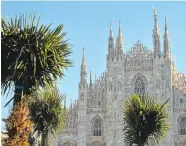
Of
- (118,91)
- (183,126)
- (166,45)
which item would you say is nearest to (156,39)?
(166,45)

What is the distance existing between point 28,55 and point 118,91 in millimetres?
37276

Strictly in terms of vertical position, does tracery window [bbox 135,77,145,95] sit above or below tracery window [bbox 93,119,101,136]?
above

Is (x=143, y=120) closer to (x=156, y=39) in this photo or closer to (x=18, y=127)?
(x=18, y=127)

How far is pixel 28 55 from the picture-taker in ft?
62.5

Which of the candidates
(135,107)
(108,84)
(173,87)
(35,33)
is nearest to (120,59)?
(108,84)

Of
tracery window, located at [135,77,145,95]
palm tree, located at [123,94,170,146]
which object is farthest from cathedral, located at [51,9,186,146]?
palm tree, located at [123,94,170,146]

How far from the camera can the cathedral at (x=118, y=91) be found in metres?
53.7

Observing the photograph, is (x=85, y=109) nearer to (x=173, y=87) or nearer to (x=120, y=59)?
(x=120, y=59)

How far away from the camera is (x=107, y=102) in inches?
2175

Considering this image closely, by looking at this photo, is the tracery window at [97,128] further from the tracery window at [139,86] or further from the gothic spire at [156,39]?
the gothic spire at [156,39]

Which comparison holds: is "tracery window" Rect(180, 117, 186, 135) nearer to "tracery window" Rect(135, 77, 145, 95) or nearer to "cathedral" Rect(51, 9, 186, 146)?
"cathedral" Rect(51, 9, 186, 146)

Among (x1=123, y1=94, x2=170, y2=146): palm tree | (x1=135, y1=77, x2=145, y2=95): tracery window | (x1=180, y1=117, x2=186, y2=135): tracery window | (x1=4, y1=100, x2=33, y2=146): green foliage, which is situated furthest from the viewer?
(x1=135, y1=77, x2=145, y2=95): tracery window

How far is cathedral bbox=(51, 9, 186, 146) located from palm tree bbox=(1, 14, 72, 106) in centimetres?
3491

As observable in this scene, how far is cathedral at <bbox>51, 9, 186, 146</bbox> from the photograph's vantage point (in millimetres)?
53719
